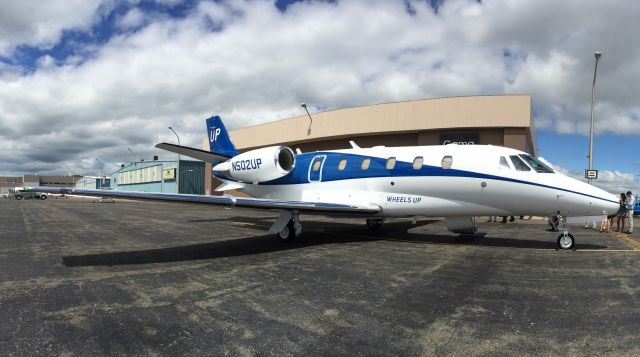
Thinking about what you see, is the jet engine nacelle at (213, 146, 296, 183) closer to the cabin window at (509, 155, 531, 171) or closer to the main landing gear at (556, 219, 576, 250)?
the cabin window at (509, 155, 531, 171)

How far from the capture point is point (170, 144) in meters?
13.5

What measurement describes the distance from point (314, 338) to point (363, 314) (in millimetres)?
970

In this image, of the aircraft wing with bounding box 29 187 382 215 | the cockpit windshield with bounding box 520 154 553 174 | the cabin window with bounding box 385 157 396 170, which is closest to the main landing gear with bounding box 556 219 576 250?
the cockpit windshield with bounding box 520 154 553 174

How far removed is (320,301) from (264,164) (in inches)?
394

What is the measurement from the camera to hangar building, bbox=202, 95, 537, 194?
24.7 meters

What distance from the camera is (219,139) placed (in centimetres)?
1875

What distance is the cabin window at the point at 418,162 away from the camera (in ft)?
37.0

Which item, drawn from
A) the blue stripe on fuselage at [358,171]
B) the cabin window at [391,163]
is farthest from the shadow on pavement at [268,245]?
the cabin window at [391,163]

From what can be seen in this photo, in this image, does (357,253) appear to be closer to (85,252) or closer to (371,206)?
(371,206)

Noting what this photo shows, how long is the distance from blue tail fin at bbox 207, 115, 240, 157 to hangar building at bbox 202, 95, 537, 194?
1116 cm

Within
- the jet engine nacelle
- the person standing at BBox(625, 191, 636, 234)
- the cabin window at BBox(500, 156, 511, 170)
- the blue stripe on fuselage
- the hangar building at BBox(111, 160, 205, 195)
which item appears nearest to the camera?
the cabin window at BBox(500, 156, 511, 170)

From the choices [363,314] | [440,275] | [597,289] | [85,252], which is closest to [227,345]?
[363,314]

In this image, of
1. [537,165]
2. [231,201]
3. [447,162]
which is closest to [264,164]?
[231,201]

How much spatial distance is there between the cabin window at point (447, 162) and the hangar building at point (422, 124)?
10.4 meters
